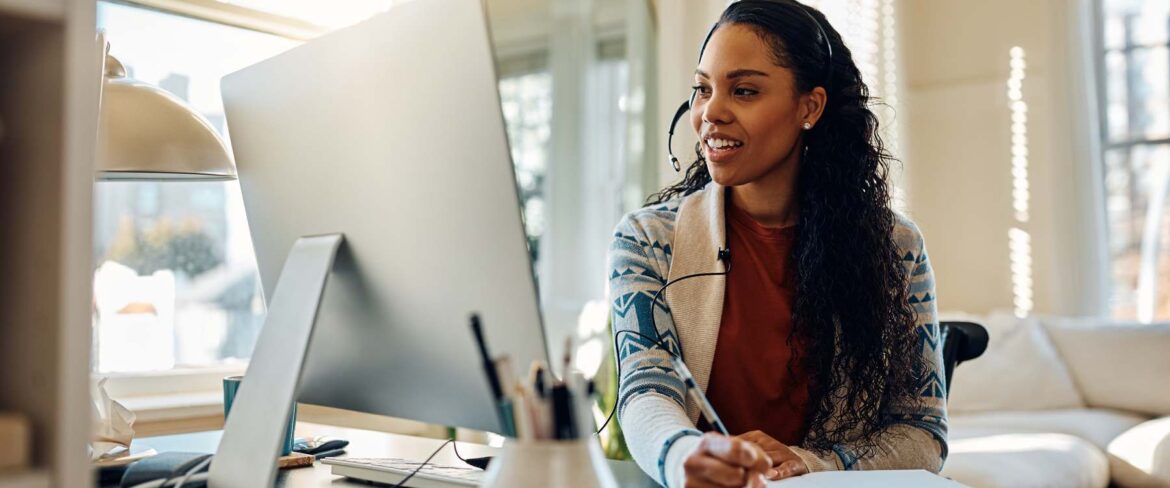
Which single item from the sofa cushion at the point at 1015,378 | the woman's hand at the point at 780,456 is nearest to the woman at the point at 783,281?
the woman's hand at the point at 780,456

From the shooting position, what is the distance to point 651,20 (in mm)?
3469

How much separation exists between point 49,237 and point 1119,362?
382 centimetres

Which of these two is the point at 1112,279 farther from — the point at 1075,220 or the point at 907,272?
the point at 907,272

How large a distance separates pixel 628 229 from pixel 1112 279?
3.69 m

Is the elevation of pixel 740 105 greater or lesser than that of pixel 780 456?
greater

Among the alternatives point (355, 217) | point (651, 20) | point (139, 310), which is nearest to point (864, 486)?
point (355, 217)

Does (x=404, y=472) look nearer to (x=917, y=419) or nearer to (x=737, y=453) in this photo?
(x=737, y=453)

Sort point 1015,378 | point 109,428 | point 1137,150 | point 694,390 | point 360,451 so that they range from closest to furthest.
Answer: point 694,390 → point 109,428 → point 360,451 → point 1015,378 → point 1137,150

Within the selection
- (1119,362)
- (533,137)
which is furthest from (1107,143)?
(533,137)

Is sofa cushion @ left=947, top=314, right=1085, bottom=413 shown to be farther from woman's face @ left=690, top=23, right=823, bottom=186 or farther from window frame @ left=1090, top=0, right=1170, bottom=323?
woman's face @ left=690, top=23, right=823, bottom=186

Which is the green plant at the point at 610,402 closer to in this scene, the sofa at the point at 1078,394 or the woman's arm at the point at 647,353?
the sofa at the point at 1078,394

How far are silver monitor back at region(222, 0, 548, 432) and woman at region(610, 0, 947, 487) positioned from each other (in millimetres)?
424

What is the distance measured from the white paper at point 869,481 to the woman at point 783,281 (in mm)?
271

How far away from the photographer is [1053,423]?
3229 mm
